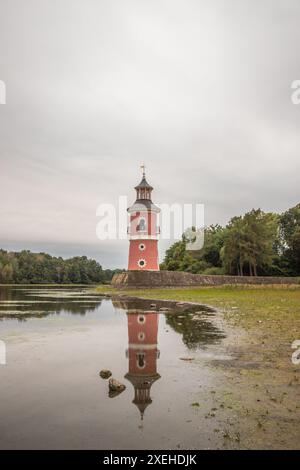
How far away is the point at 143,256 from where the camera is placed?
55250 millimetres

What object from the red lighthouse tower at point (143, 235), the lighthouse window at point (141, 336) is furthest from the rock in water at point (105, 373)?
the red lighthouse tower at point (143, 235)

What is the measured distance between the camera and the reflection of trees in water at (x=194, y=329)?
14362mm

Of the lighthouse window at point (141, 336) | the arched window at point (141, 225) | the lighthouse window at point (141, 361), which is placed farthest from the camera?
the arched window at point (141, 225)

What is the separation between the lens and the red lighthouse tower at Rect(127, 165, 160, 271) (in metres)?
55.3

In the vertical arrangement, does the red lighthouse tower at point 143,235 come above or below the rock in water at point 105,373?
above

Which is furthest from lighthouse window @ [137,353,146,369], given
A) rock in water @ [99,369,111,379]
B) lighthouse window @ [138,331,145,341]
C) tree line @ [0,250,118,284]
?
tree line @ [0,250,118,284]

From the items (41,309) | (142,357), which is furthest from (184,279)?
(142,357)

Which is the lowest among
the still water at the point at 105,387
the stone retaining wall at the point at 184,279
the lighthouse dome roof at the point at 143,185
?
the still water at the point at 105,387

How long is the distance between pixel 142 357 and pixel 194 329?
19.0ft

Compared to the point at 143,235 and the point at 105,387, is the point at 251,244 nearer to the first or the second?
the point at 143,235

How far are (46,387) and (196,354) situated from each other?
516 centimetres

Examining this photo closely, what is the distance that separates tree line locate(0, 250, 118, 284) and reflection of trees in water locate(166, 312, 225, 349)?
106 m

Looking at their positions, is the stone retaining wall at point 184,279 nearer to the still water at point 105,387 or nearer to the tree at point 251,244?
the tree at point 251,244

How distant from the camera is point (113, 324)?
1986 centimetres
